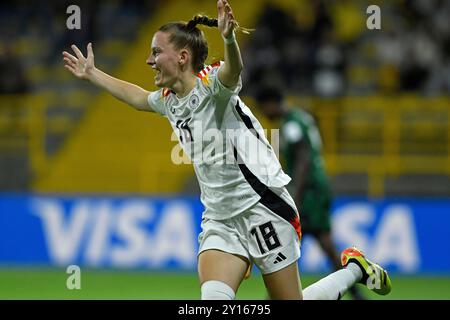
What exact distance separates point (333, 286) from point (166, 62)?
185 centimetres

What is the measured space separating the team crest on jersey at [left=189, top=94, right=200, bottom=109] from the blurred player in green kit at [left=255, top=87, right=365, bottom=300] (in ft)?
10.3

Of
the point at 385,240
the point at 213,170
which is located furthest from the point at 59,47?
the point at 213,170

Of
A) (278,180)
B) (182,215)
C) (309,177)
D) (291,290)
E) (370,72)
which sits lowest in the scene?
(291,290)

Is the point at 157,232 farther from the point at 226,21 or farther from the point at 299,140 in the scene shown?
the point at 226,21

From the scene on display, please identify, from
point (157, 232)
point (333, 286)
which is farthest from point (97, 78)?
point (157, 232)

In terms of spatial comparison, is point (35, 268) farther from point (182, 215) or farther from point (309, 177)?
point (309, 177)

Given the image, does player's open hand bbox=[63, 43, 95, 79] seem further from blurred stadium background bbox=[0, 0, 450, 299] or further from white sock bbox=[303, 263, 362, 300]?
blurred stadium background bbox=[0, 0, 450, 299]

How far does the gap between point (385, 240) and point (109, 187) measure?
513cm

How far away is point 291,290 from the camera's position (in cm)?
571

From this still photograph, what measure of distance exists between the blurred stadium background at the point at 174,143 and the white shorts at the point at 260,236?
4.28 metres

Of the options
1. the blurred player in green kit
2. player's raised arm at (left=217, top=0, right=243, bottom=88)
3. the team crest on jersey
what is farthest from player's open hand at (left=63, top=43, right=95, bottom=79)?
the blurred player in green kit

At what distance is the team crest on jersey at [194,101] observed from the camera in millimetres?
5676

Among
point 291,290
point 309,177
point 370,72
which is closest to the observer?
point 291,290

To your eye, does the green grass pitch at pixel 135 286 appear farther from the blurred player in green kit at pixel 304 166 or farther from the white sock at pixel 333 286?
the white sock at pixel 333 286
